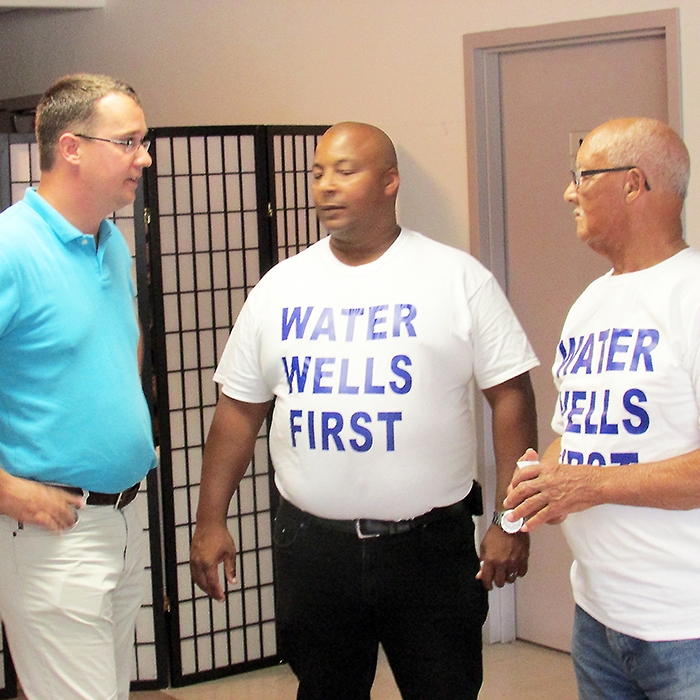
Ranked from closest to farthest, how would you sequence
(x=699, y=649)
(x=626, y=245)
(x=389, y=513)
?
(x=699, y=649), (x=626, y=245), (x=389, y=513)

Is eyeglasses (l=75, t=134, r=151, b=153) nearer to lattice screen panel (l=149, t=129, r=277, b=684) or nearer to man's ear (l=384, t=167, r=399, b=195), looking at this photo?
man's ear (l=384, t=167, r=399, b=195)

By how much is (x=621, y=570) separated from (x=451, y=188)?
2027 mm

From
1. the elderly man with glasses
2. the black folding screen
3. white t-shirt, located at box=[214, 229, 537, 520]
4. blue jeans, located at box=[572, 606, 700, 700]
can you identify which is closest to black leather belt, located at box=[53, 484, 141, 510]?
white t-shirt, located at box=[214, 229, 537, 520]

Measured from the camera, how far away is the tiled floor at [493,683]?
3.30 meters

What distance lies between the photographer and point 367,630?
2.21m

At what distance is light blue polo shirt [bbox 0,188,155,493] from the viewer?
1.85 metres

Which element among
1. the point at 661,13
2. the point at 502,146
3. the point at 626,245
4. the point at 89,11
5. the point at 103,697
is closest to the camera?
the point at 626,245

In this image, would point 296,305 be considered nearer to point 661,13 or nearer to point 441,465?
point 441,465

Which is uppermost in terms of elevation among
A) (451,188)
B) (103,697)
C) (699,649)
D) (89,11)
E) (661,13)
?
(89,11)

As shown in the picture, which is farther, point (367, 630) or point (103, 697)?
point (367, 630)

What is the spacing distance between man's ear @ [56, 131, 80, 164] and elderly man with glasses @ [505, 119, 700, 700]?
92 cm

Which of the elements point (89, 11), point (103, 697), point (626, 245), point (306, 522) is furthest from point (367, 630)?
point (89, 11)

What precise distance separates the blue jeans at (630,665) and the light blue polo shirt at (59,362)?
35.5 inches

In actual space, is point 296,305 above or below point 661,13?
below
